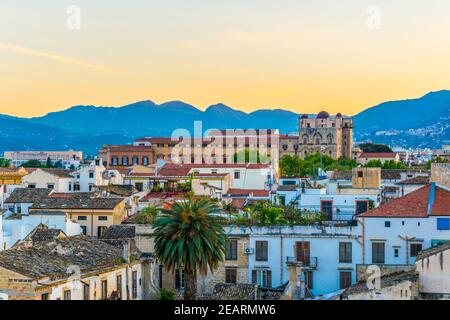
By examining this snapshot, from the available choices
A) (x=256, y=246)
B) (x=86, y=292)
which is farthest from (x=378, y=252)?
(x=86, y=292)

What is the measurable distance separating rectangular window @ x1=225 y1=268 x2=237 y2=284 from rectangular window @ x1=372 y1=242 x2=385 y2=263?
21.2ft

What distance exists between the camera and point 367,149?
635 feet

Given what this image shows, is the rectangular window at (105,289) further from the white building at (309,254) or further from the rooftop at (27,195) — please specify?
the rooftop at (27,195)

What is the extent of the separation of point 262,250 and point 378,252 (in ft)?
17.6

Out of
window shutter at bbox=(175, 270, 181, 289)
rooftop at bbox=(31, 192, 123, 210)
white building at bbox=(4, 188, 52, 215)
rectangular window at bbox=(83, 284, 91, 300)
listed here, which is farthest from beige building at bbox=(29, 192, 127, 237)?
rectangular window at bbox=(83, 284, 91, 300)

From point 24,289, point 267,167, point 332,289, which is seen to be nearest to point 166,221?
point 24,289

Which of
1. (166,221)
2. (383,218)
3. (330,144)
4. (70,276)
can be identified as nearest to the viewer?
(70,276)

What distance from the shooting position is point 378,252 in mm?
34219

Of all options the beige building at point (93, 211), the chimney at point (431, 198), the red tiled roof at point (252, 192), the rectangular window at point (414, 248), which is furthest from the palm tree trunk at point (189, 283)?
the red tiled roof at point (252, 192)

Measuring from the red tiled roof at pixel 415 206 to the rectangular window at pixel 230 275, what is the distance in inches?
257

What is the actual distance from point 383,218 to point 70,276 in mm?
15233

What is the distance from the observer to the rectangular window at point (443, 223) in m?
33.3

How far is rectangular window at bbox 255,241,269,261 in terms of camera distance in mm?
34844
